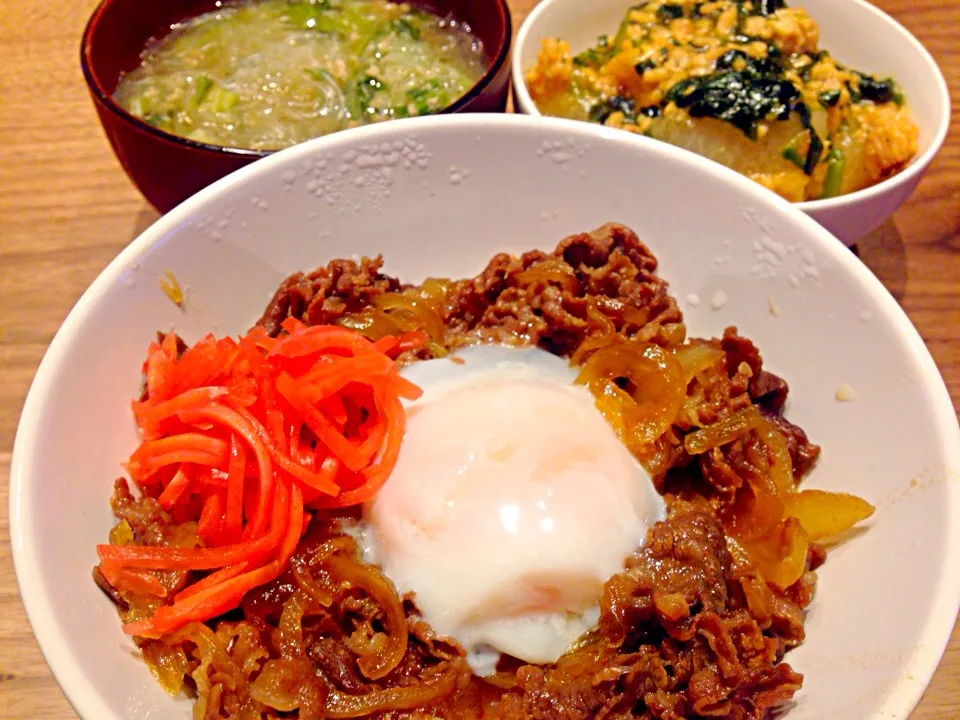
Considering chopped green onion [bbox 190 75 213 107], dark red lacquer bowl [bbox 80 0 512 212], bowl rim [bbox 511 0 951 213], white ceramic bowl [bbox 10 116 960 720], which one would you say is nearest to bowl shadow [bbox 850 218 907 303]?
bowl rim [bbox 511 0 951 213]

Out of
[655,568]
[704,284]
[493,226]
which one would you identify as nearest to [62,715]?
[655,568]

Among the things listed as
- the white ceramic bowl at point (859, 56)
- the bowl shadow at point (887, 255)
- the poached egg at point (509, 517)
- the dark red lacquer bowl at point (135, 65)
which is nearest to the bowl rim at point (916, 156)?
the white ceramic bowl at point (859, 56)

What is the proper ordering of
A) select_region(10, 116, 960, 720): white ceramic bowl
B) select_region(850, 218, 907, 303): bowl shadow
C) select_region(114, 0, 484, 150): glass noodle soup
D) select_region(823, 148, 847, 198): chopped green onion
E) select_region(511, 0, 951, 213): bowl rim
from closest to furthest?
select_region(10, 116, 960, 720): white ceramic bowl
select_region(511, 0, 951, 213): bowl rim
select_region(823, 148, 847, 198): chopped green onion
select_region(114, 0, 484, 150): glass noodle soup
select_region(850, 218, 907, 303): bowl shadow

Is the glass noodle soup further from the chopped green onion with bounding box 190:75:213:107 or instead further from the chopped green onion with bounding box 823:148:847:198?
the chopped green onion with bounding box 823:148:847:198

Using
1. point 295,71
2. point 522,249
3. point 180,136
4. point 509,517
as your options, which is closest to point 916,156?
point 522,249

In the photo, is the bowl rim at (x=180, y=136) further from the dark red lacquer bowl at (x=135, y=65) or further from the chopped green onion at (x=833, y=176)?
the chopped green onion at (x=833, y=176)

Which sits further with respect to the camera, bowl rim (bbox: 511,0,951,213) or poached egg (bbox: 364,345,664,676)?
bowl rim (bbox: 511,0,951,213)

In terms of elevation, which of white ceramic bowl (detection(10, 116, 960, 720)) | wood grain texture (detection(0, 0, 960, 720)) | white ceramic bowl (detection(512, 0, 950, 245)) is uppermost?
white ceramic bowl (detection(512, 0, 950, 245))
